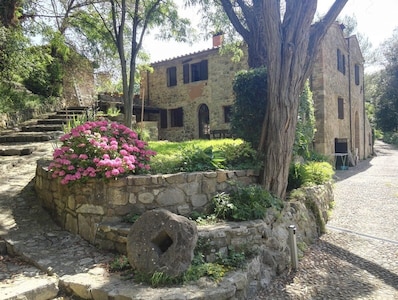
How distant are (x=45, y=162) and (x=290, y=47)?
4.70m

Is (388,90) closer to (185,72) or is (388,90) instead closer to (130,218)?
(185,72)

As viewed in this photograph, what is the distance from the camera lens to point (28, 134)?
8945mm

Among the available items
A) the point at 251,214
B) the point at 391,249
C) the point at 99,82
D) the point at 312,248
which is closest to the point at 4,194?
the point at 251,214

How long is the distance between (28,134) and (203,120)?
10.6 meters

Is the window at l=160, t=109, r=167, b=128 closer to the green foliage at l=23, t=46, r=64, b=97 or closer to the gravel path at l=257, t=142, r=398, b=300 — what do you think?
the green foliage at l=23, t=46, r=64, b=97

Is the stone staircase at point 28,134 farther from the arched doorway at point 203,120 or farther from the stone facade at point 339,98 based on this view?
the stone facade at point 339,98

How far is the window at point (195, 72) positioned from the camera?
17122 millimetres

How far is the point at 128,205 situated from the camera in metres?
3.97

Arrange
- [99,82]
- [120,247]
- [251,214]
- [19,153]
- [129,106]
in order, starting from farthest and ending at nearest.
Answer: [99,82]
[129,106]
[19,153]
[251,214]
[120,247]

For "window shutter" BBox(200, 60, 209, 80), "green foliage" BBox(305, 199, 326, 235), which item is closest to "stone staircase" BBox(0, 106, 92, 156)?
"green foliage" BBox(305, 199, 326, 235)

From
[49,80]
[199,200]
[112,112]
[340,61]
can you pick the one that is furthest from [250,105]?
[340,61]

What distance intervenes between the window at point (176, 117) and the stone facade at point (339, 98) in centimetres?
824

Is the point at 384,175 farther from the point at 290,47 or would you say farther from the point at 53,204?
the point at 53,204

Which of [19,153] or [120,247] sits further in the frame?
[19,153]
